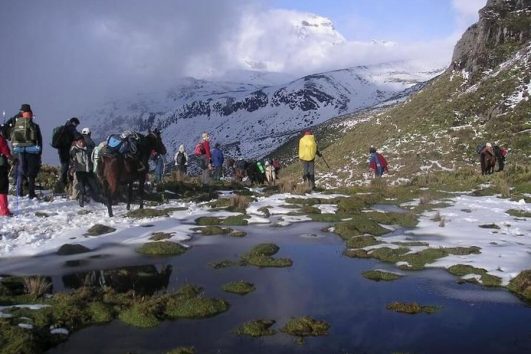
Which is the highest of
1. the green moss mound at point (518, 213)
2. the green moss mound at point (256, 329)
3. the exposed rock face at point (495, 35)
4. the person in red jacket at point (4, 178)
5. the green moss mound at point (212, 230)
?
the exposed rock face at point (495, 35)

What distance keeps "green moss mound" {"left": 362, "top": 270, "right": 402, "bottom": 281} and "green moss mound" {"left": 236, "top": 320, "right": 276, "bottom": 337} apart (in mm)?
3040

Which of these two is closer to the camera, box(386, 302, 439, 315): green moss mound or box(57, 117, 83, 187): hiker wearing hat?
box(386, 302, 439, 315): green moss mound

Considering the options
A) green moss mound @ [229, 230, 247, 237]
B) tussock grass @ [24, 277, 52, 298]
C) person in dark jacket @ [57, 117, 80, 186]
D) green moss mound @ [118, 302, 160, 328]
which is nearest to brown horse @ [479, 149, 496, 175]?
green moss mound @ [229, 230, 247, 237]

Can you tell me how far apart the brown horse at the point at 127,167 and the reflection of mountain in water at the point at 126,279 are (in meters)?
5.22

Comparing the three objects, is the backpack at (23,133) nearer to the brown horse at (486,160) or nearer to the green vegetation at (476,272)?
the green vegetation at (476,272)

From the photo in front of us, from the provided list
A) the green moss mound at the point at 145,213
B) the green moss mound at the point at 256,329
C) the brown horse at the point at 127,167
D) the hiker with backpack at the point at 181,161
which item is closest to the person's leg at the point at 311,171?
the brown horse at the point at 127,167

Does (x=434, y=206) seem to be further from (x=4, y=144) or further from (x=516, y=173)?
(x=4, y=144)

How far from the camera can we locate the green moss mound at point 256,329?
302 inches

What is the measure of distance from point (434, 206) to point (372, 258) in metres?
7.46

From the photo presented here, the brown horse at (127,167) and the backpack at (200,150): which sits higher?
the backpack at (200,150)

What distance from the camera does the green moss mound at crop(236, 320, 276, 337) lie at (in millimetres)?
7668

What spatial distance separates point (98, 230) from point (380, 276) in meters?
7.29

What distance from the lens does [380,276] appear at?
1032 centimetres

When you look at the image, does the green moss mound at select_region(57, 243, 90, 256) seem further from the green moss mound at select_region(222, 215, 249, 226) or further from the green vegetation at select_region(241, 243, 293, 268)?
the green moss mound at select_region(222, 215, 249, 226)
